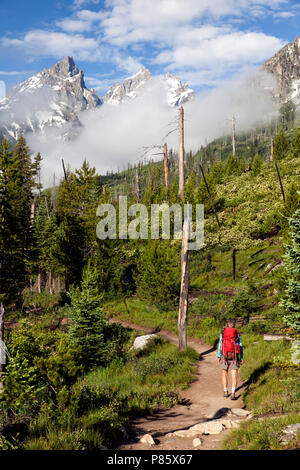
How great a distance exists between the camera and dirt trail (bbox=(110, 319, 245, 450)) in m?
6.43

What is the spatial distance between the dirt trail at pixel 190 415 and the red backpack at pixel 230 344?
4.22ft

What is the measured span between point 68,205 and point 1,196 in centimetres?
1760

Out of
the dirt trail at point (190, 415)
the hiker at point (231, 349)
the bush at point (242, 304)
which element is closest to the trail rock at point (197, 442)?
the dirt trail at point (190, 415)

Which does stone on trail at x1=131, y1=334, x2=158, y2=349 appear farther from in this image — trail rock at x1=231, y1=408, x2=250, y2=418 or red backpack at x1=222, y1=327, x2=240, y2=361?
trail rock at x1=231, y1=408, x2=250, y2=418

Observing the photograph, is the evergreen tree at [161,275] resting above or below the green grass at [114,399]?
above

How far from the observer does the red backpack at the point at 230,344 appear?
980cm

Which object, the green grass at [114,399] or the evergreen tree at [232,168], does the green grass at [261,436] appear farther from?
the evergreen tree at [232,168]

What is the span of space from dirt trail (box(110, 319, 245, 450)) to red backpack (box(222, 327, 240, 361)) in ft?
4.22

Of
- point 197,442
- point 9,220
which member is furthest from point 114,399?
point 9,220

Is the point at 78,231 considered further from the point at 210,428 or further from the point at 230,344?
the point at 210,428

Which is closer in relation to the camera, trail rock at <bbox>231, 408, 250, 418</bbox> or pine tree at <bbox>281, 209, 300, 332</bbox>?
pine tree at <bbox>281, 209, 300, 332</bbox>

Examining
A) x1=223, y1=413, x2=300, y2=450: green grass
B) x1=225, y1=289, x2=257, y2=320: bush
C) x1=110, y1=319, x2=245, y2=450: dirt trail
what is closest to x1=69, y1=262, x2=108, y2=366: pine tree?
x1=110, y1=319, x2=245, y2=450: dirt trail

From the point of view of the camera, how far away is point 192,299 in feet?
88.9

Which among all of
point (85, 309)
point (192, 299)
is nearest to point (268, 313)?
point (192, 299)
